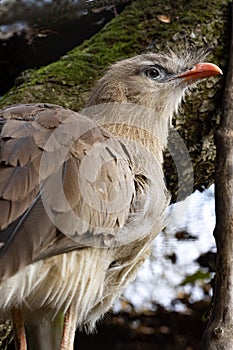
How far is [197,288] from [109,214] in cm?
172

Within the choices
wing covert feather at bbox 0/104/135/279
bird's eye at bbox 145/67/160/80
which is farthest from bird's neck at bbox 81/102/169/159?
wing covert feather at bbox 0/104/135/279

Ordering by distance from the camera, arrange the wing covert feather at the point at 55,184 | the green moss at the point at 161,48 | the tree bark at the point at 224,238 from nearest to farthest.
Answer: the wing covert feather at the point at 55,184, the tree bark at the point at 224,238, the green moss at the point at 161,48

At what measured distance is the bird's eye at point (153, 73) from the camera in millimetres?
2322

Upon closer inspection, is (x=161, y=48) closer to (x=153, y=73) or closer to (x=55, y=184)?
(x=153, y=73)

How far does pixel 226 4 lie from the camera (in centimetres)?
272

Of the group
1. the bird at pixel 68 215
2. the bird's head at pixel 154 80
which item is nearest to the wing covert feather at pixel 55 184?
the bird at pixel 68 215

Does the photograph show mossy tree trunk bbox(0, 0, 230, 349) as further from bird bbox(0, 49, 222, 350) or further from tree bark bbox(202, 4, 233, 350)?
bird bbox(0, 49, 222, 350)

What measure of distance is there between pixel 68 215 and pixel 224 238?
574 millimetres

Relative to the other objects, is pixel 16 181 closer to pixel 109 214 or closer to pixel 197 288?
pixel 109 214

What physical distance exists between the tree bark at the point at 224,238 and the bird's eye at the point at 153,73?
27 centimetres

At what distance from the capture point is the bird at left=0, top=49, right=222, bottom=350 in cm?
150

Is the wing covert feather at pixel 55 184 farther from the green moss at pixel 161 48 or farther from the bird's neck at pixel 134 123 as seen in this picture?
the green moss at pixel 161 48

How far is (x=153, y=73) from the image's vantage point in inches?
92.2

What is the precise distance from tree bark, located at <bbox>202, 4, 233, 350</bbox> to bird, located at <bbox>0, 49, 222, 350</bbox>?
18cm
